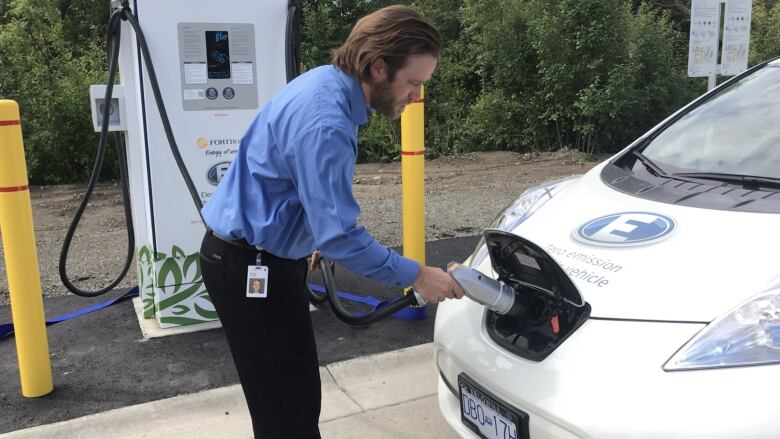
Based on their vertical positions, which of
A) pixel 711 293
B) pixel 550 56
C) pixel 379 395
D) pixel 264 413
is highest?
pixel 550 56

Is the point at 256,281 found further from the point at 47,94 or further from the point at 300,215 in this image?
the point at 47,94

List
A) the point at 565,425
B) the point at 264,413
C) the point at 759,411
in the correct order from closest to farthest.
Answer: the point at 759,411 → the point at 565,425 → the point at 264,413

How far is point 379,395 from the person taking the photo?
3.46 meters

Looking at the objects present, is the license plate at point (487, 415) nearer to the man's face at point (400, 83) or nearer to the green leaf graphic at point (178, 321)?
the man's face at point (400, 83)

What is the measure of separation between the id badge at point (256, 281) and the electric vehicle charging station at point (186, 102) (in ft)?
6.41

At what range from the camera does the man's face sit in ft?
6.43

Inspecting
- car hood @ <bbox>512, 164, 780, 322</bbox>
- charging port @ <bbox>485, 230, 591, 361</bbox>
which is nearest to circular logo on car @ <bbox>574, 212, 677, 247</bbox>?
car hood @ <bbox>512, 164, 780, 322</bbox>

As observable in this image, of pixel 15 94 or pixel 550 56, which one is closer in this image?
pixel 15 94

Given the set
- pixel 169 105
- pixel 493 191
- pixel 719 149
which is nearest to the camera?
pixel 719 149

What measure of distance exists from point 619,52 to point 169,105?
11.5m

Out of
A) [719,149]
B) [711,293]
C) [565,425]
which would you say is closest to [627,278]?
[711,293]

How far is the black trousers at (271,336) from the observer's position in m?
2.14

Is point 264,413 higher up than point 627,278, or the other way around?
point 627,278

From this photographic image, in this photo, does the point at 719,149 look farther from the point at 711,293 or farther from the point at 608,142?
the point at 608,142
